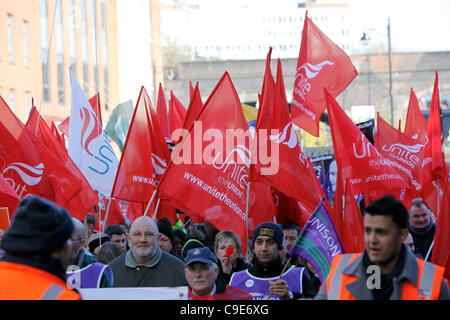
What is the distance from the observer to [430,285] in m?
3.73

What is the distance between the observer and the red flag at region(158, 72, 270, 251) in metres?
7.39

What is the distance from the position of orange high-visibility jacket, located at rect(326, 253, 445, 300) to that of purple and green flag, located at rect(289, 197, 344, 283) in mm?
1515

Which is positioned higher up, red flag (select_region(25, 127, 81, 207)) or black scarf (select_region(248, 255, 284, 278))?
red flag (select_region(25, 127, 81, 207))

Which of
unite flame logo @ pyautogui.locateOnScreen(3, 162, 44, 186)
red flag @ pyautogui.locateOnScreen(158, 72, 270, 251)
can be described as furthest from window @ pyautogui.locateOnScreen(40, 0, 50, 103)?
red flag @ pyautogui.locateOnScreen(158, 72, 270, 251)

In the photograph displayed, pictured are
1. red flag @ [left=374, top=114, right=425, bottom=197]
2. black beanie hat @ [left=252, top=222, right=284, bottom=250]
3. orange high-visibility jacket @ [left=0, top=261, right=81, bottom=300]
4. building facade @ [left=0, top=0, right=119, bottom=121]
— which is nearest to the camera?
orange high-visibility jacket @ [left=0, top=261, right=81, bottom=300]

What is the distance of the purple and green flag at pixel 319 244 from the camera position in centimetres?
535

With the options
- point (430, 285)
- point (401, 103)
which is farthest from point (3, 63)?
point (401, 103)

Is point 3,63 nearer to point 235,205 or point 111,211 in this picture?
point 111,211

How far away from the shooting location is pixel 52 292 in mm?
3109

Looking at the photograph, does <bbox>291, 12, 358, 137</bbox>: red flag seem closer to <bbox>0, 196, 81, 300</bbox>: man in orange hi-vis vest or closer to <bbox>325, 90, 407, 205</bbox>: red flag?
<bbox>325, 90, 407, 205</bbox>: red flag

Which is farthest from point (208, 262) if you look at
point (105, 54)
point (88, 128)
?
point (105, 54)

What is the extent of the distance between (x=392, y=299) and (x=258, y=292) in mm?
2360

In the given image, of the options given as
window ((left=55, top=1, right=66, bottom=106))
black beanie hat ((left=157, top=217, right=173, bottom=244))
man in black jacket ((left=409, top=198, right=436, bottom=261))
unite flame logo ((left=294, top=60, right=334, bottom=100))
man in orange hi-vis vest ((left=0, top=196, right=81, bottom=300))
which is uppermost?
window ((left=55, top=1, right=66, bottom=106))

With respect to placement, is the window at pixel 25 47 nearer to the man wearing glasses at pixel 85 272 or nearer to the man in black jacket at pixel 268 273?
the man wearing glasses at pixel 85 272
